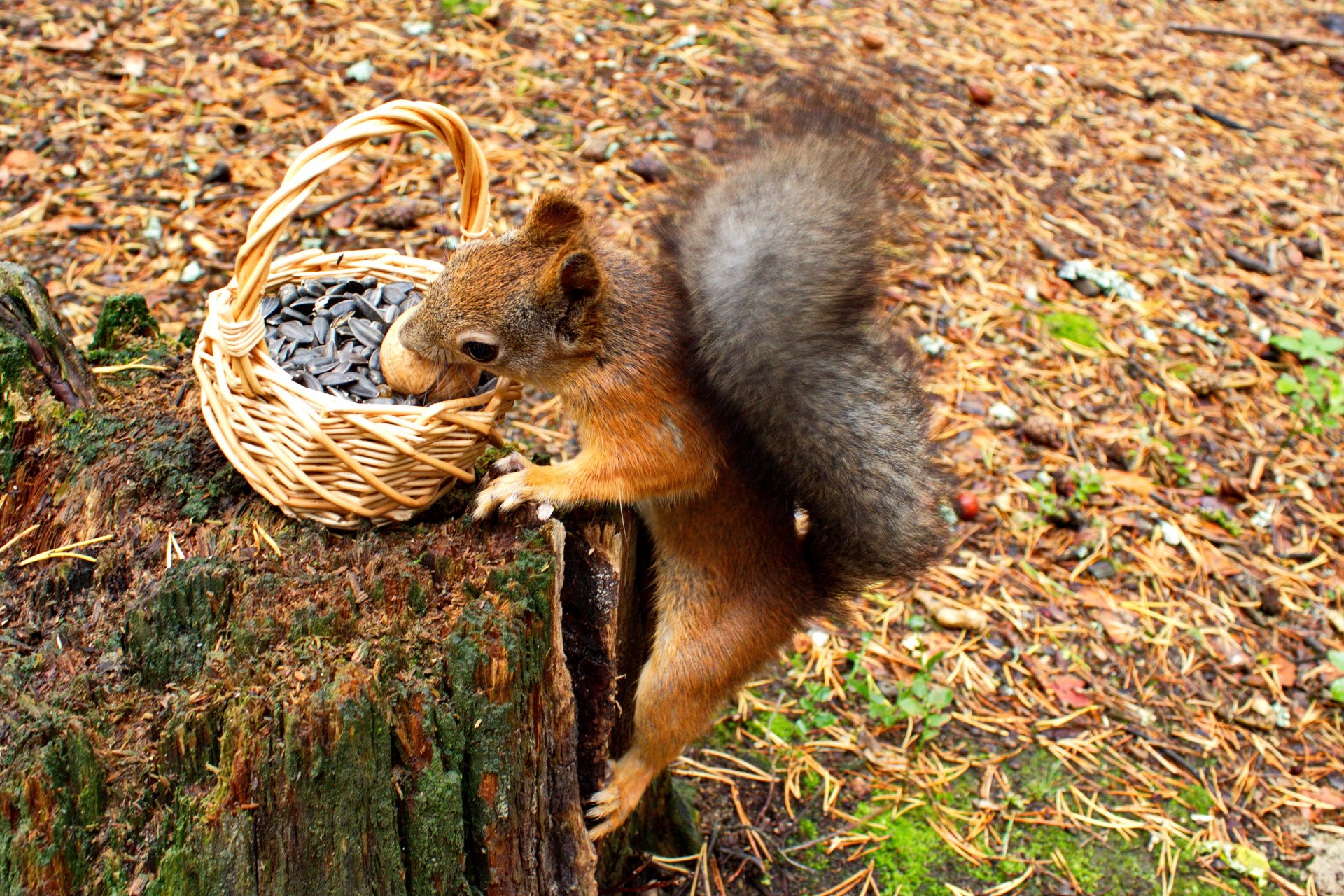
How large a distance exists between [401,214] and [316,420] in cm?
221

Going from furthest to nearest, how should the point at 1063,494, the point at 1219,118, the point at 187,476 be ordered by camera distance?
the point at 1219,118 → the point at 1063,494 → the point at 187,476

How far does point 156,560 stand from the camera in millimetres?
1913

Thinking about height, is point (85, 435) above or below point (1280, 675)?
above

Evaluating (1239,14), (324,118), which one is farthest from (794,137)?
(1239,14)

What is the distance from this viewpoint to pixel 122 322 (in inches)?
98.0

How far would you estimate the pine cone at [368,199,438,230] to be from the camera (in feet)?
12.6

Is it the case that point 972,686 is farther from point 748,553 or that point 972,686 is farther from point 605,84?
point 605,84

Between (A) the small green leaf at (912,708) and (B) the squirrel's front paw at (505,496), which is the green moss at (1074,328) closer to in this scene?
(A) the small green leaf at (912,708)

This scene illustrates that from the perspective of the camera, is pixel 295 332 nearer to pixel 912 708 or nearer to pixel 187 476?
pixel 187 476

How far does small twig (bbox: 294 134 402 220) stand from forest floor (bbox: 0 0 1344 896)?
0.15 feet

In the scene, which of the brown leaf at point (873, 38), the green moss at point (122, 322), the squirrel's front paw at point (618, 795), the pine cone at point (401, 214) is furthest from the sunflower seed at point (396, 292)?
the brown leaf at point (873, 38)

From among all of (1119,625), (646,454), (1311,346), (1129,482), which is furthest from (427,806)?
(1311,346)

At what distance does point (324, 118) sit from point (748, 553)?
2.83 meters

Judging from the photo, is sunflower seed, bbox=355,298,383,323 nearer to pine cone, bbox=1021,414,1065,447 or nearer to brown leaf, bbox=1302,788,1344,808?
pine cone, bbox=1021,414,1065,447
